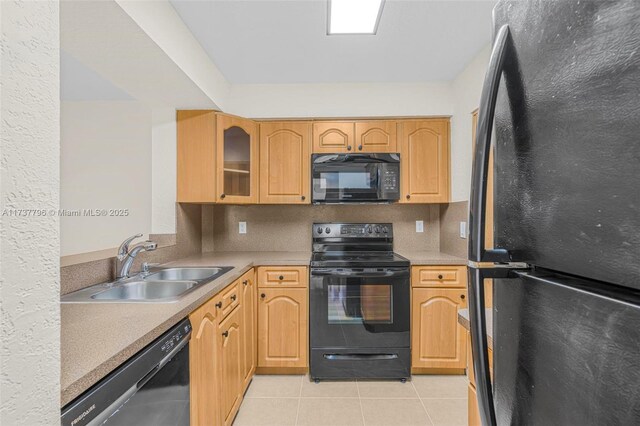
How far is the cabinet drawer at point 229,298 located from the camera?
169 cm

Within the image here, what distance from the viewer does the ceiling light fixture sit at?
1673 millimetres

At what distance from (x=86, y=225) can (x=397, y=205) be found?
286 cm

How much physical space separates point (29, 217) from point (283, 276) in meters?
2.02

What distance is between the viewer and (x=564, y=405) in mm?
400

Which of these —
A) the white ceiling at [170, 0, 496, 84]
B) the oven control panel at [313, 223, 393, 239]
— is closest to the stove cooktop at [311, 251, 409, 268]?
the oven control panel at [313, 223, 393, 239]

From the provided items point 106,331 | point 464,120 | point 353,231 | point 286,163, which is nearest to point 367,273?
point 353,231

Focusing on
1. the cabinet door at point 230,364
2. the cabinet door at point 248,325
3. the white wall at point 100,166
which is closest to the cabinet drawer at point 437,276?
the cabinet door at point 248,325

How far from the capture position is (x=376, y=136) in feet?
8.99

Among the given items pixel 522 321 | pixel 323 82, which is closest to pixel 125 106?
pixel 323 82

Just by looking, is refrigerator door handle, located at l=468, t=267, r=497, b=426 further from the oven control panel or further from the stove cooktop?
the oven control panel

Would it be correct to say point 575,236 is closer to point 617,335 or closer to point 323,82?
point 617,335

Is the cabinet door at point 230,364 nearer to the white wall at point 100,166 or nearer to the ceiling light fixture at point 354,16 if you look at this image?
the white wall at point 100,166

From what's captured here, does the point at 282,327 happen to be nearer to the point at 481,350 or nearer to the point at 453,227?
the point at 453,227

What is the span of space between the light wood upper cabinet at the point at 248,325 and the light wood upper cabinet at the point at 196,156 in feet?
2.35
